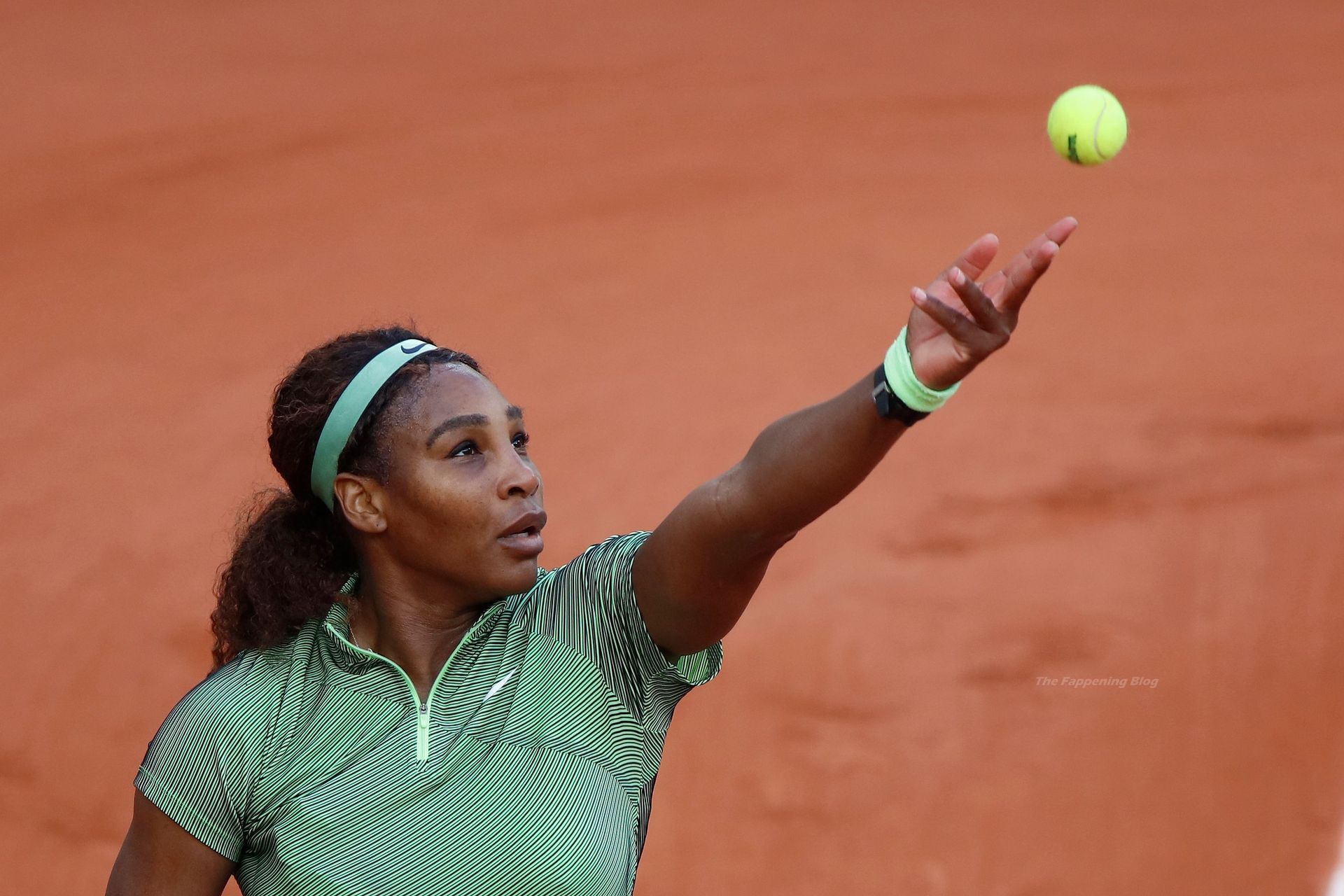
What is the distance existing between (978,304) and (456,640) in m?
0.84

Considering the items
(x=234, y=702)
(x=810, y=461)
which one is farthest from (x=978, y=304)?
(x=234, y=702)

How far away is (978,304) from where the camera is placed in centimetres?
170

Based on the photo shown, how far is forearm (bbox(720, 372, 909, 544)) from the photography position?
1729 millimetres

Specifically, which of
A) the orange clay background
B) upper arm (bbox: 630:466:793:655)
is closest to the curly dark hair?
upper arm (bbox: 630:466:793:655)

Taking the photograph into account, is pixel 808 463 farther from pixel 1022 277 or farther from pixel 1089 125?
pixel 1089 125

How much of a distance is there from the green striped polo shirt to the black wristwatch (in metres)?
0.41

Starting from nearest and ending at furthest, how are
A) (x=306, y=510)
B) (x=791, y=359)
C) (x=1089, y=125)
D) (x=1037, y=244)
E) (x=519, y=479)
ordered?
(x=1037, y=244) < (x=519, y=479) < (x=306, y=510) < (x=1089, y=125) < (x=791, y=359)

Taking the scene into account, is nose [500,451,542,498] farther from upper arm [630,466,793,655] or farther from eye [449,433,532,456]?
upper arm [630,466,793,655]

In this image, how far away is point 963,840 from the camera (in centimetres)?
417

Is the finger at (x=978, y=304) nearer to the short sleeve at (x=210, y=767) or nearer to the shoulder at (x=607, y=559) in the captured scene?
the shoulder at (x=607, y=559)

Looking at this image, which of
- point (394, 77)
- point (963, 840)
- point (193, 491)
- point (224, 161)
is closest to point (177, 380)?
point (193, 491)

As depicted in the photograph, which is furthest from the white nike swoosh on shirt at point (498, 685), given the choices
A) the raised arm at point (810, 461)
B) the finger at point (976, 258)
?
the finger at point (976, 258)

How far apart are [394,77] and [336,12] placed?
511 millimetres

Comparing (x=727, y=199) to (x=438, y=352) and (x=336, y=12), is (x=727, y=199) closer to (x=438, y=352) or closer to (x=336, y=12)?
(x=336, y=12)
